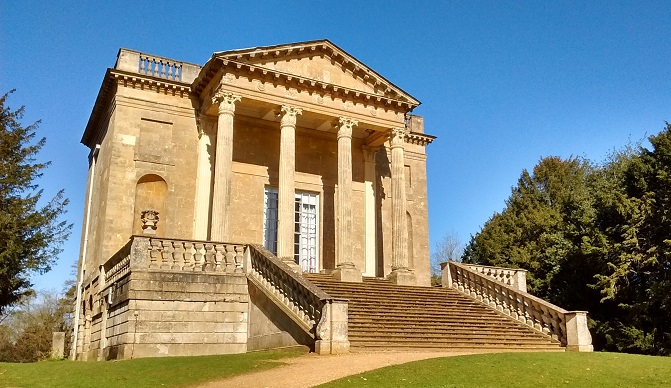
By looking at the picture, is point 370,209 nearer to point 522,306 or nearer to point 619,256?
point 522,306

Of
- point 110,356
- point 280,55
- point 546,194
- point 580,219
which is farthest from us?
point 546,194

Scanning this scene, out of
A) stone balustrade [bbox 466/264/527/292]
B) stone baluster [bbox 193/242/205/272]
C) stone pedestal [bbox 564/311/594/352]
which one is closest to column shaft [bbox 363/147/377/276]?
stone balustrade [bbox 466/264/527/292]

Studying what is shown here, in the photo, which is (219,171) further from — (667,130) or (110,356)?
(667,130)

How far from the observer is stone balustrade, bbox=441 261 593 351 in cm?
1669

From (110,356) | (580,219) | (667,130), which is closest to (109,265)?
(110,356)

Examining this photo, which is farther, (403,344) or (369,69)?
(369,69)

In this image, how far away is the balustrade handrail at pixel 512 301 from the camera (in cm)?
1761

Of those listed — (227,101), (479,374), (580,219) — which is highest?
(227,101)

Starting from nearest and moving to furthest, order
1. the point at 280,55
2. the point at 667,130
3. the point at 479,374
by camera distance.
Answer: the point at 479,374 < the point at 280,55 < the point at 667,130

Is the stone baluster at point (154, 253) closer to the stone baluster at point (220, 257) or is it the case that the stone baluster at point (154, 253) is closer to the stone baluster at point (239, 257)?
the stone baluster at point (220, 257)

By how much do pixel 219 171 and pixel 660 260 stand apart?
18.8 metres

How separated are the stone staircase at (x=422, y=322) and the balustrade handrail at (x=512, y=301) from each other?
0.30 meters

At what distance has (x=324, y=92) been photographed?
23328 mm

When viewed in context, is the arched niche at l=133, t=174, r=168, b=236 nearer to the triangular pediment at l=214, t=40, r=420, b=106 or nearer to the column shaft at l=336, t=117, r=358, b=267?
the triangular pediment at l=214, t=40, r=420, b=106
